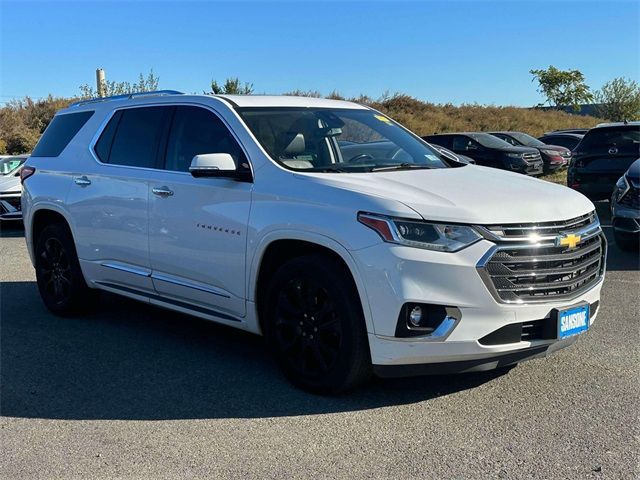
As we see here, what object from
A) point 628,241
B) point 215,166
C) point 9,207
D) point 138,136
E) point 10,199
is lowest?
point 9,207

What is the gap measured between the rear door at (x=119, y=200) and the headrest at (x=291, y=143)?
1.12m

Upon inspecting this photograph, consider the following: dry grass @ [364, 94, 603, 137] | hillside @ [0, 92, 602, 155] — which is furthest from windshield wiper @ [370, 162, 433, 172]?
dry grass @ [364, 94, 603, 137]

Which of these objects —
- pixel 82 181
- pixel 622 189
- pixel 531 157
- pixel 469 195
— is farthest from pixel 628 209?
pixel 531 157

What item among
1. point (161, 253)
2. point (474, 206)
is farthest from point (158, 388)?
point (474, 206)

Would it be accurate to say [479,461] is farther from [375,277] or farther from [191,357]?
[191,357]

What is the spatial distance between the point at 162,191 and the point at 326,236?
1640 mm

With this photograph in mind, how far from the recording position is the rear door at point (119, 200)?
5211mm

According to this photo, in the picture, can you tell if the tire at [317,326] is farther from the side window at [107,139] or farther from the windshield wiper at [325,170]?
the side window at [107,139]

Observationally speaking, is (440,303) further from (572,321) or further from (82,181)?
(82,181)

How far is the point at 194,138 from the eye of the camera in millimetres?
5023

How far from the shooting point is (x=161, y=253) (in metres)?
4.99

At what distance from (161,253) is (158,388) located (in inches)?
42.1

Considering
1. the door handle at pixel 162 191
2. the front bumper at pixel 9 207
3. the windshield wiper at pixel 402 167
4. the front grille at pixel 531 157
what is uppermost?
the windshield wiper at pixel 402 167

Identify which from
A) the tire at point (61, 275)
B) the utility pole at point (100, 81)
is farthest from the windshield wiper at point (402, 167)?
the utility pole at point (100, 81)
